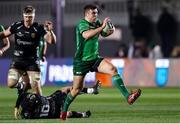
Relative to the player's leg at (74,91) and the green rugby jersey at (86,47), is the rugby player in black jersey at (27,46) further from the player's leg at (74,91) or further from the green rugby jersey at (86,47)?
the player's leg at (74,91)

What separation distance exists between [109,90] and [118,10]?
1110cm

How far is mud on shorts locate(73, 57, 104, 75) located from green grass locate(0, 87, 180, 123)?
2.92ft

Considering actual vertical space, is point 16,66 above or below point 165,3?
below

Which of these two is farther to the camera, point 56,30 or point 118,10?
point 118,10

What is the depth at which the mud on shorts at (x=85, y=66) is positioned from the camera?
1597 centimetres

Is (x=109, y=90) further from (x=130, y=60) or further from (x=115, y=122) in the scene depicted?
(x=115, y=122)

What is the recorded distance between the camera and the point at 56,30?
36531 millimetres

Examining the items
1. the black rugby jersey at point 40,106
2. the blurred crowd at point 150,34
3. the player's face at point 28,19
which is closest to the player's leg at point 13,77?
the player's face at point 28,19

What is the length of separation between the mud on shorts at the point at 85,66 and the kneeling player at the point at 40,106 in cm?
67

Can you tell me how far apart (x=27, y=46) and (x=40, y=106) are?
253cm

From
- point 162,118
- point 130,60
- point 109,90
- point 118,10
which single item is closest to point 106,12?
point 118,10

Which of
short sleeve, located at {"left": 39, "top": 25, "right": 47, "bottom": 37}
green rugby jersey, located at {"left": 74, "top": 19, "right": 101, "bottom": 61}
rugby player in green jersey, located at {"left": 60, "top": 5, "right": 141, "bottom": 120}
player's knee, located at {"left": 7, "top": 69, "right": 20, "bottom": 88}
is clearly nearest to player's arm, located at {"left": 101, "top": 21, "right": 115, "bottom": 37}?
rugby player in green jersey, located at {"left": 60, "top": 5, "right": 141, "bottom": 120}

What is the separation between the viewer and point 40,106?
52.7 feet

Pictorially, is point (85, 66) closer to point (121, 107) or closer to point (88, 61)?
point (88, 61)
